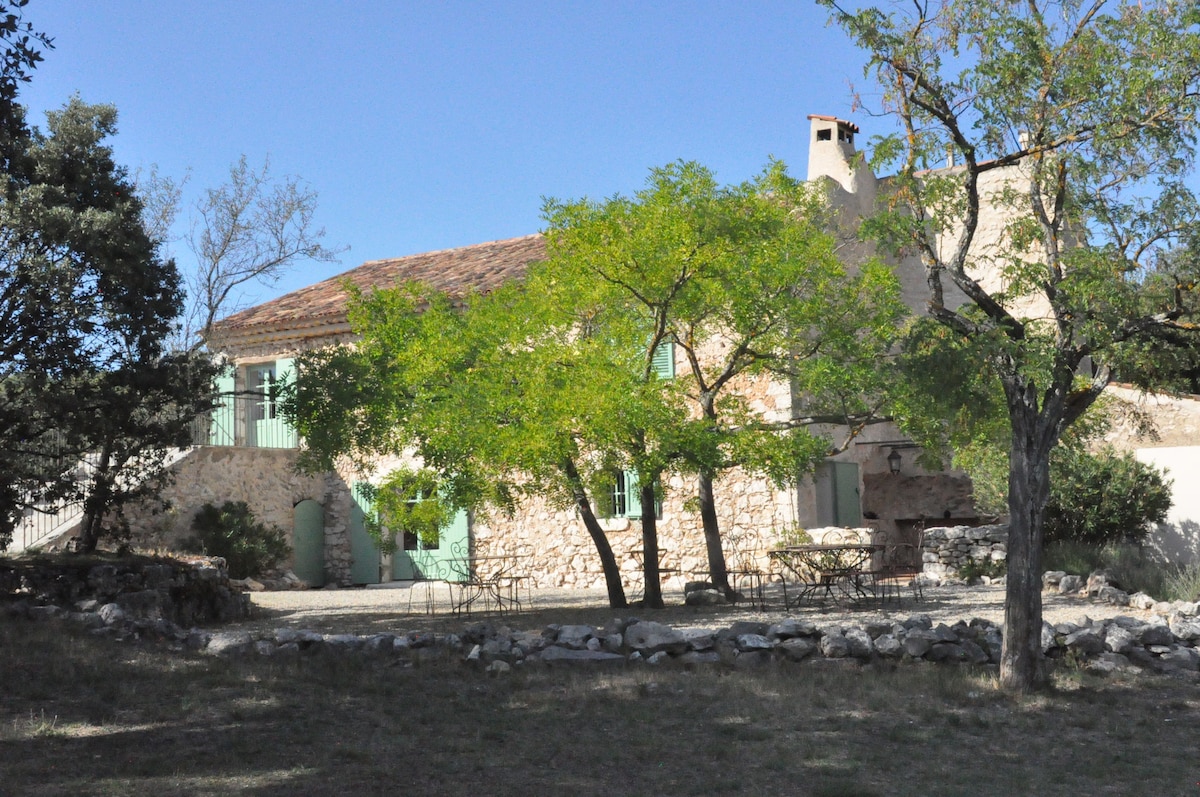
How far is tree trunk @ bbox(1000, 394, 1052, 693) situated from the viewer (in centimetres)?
698

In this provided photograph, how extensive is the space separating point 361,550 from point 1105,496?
12465mm

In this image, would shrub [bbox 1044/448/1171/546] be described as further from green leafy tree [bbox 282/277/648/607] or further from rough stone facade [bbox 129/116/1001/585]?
green leafy tree [bbox 282/277/648/607]

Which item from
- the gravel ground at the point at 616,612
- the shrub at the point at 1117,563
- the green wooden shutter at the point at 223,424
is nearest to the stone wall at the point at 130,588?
the gravel ground at the point at 616,612

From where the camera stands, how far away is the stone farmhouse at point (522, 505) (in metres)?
17.1

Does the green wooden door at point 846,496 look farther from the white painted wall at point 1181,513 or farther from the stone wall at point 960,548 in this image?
the white painted wall at point 1181,513

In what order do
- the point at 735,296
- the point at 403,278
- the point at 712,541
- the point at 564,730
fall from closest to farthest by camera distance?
the point at 564,730 → the point at 735,296 → the point at 712,541 → the point at 403,278

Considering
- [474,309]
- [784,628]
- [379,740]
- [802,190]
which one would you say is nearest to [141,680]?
[379,740]

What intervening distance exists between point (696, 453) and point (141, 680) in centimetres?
541

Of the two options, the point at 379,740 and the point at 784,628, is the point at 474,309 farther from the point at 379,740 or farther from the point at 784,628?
the point at 379,740

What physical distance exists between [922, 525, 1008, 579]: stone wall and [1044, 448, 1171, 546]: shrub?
2.58 ft

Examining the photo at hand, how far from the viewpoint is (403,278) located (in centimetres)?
2139

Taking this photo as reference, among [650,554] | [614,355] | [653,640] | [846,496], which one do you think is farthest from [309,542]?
[653,640]

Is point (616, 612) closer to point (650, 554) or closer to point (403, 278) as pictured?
point (650, 554)

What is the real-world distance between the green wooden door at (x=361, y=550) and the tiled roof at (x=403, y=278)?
338cm
